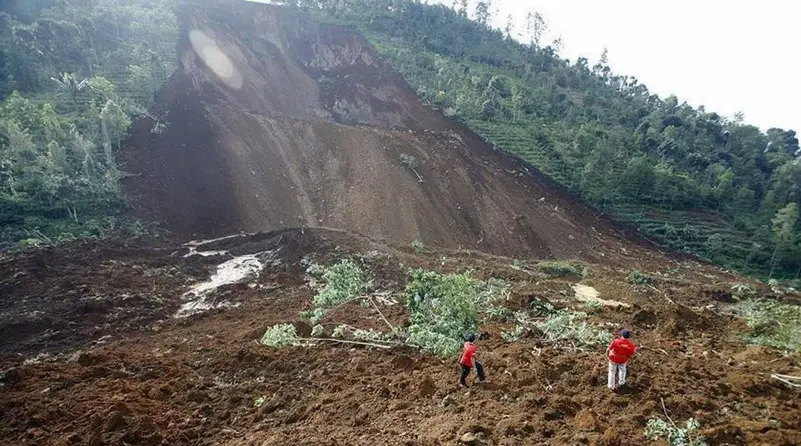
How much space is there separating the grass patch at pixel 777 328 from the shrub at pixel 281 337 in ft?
29.0

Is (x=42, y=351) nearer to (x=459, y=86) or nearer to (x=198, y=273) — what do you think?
(x=198, y=273)

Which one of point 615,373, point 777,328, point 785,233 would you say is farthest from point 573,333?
point 785,233

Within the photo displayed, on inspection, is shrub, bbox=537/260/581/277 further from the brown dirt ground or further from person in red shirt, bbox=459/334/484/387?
person in red shirt, bbox=459/334/484/387

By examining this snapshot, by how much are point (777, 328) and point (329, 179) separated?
20.2m

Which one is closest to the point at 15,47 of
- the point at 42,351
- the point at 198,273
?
the point at 198,273

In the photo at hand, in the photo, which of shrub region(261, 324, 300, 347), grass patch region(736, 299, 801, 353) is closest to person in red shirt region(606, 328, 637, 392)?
grass patch region(736, 299, 801, 353)

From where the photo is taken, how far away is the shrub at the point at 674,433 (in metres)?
5.07

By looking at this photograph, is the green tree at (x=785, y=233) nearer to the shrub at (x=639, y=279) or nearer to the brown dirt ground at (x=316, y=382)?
the shrub at (x=639, y=279)

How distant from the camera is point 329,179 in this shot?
982 inches

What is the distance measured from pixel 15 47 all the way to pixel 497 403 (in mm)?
38767

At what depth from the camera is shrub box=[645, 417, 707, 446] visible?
199 inches

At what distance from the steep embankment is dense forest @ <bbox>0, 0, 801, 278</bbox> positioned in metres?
1.74

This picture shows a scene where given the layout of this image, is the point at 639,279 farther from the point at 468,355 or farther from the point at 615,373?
the point at 468,355

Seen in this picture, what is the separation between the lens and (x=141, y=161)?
2184cm
